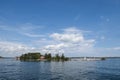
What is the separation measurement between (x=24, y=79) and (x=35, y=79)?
13.9 ft

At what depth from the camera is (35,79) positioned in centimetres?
7562

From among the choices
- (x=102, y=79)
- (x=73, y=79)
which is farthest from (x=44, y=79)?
(x=102, y=79)

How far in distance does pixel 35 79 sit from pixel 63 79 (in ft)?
35.4

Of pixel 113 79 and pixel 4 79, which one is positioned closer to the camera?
pixel 4 79

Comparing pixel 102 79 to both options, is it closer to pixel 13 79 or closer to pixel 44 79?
pixel 44 79

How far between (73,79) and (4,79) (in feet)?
86.2

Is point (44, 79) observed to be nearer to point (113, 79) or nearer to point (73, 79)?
point (73, 79)

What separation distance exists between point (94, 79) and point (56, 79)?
15.0m

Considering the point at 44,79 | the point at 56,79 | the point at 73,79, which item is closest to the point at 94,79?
the point at 73,79

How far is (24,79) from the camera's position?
248 ft

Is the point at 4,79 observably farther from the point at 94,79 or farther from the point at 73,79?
the point at 94,79

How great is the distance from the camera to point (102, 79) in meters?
78.6

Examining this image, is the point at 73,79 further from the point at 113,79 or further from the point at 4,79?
the point at 4,79

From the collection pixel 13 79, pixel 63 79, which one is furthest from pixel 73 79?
pixel 13 79
